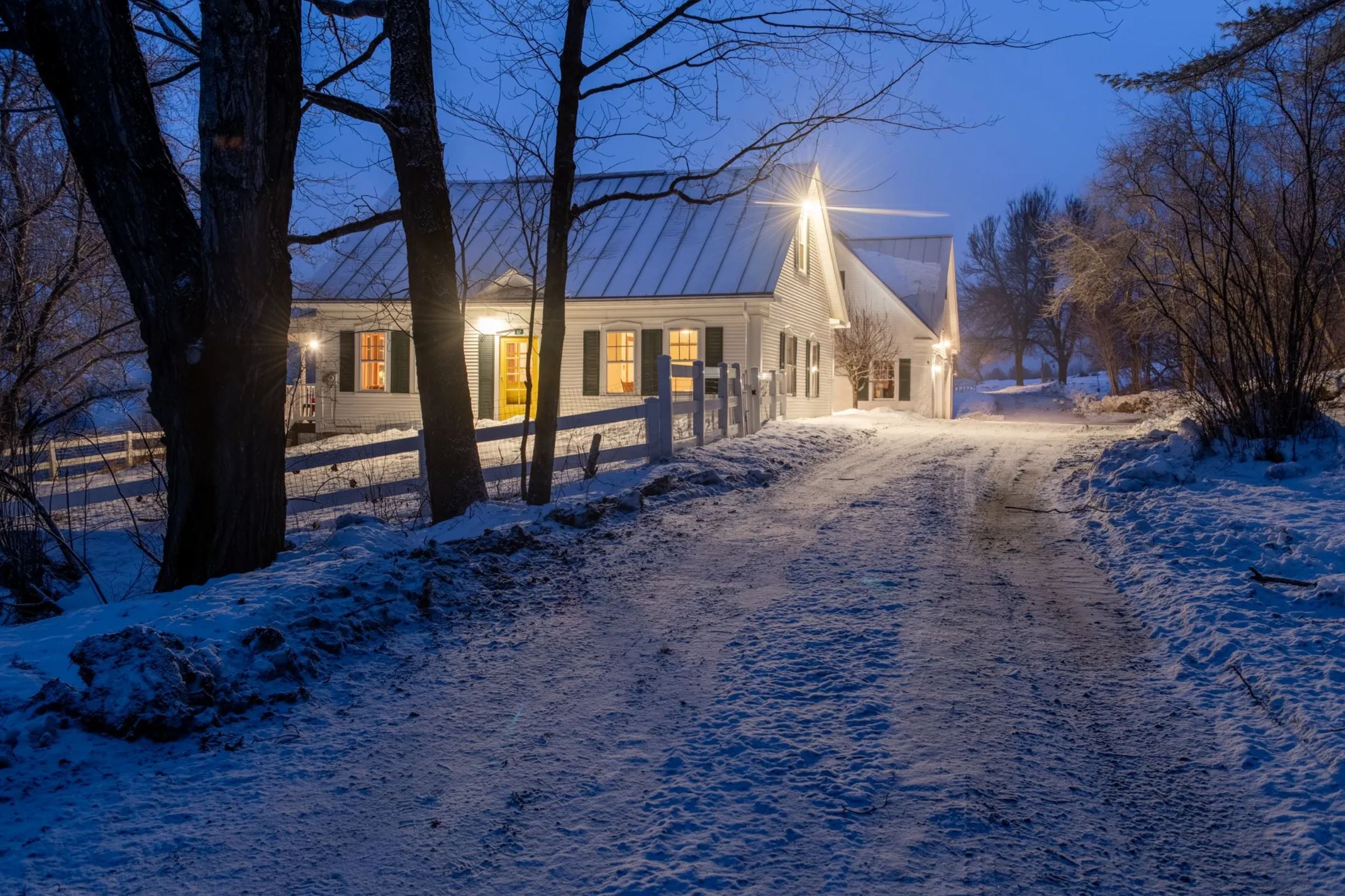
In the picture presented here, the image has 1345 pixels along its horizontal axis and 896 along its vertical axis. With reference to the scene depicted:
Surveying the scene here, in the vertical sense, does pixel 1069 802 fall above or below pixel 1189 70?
below

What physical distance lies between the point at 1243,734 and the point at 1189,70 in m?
11.4

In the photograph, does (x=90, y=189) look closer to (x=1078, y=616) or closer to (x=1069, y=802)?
(x=1069, y=802)

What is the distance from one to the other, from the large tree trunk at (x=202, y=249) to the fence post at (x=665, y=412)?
19.1 ft

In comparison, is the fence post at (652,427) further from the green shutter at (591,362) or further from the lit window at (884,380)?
the lit window at (884,380)

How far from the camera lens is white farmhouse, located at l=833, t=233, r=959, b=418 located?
32.4m


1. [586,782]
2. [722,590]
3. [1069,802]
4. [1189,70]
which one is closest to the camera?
[1069,802]

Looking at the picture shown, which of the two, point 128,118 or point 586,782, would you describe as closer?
point 586,782

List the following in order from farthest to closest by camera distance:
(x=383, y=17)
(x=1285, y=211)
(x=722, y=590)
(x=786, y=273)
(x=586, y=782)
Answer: (x=786, y=273)
(x=1285, y=211)
(x=383, y=17)
(x=722, y=590)
(x=586, y=782)

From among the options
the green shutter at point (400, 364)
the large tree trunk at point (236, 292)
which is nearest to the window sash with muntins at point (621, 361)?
the green shutter at point (400, 364)

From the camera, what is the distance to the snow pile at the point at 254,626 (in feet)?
10.7

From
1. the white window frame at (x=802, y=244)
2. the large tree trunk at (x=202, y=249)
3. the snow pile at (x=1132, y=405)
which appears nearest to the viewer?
the large tree trunk at (x=202, y=249)

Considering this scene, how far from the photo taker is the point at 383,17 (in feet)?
24.5

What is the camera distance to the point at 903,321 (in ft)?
107

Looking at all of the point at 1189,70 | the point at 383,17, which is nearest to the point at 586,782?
the point at 383,17
